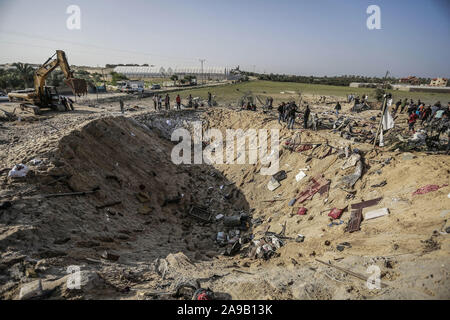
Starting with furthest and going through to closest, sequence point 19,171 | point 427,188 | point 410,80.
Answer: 1. point 410,80
2. point 19,171
3. point 427,188

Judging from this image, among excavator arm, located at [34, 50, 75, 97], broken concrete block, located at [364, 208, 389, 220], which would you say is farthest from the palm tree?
broken concrete block, located at [364, 208, 389, 220]

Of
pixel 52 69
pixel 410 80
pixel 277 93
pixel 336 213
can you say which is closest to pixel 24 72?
pixel 52 69

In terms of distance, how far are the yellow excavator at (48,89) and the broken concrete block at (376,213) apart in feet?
55.5

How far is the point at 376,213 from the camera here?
561 centimetres

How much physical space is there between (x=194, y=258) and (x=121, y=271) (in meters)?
2.07

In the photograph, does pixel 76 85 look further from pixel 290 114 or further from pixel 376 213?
pixel 376 213

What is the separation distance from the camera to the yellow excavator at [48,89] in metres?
14.3

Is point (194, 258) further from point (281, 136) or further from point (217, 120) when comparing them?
point (217, 120)

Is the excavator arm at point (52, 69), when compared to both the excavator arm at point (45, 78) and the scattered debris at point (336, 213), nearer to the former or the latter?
the excavator arm at point (45, 78)

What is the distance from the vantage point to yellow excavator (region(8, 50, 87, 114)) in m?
14.3

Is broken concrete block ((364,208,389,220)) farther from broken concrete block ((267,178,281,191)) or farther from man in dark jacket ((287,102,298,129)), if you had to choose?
man in dark jacket ((287,102,298,129))

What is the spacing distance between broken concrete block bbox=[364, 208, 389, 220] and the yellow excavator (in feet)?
55.5

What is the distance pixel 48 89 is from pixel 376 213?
66.4 feet

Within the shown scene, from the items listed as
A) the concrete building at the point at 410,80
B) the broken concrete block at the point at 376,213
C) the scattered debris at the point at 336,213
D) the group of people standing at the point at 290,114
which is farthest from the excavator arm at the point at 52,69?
the concrete building at the point at 410,80
